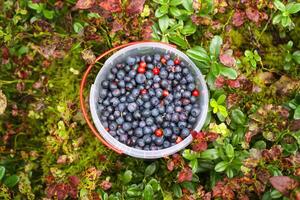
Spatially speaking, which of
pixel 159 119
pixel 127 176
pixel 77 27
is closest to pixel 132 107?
pixel 159 119

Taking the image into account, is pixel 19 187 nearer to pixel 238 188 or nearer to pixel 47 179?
pixel 47 179

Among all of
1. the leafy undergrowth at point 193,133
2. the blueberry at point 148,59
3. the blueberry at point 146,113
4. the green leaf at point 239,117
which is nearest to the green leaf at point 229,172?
the leafy undergrowth at point 193,133

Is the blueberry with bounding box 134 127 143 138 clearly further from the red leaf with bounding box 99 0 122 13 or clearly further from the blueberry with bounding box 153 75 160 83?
the red leaf with bounding box 99 0 122 13

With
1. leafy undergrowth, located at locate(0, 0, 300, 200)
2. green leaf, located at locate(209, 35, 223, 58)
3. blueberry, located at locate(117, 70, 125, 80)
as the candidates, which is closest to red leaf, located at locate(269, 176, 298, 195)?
leafy undergrowth, located at locate(0, 0, 300, 200)

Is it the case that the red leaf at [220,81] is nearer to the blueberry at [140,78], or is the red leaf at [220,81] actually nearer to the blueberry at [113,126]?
the blueberry at [140,78]

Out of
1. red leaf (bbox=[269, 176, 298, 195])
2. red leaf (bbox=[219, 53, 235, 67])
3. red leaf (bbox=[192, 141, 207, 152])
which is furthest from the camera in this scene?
red leaf (bbox=[219, 53, 235, 67])

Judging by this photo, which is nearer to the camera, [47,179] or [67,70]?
[47,179]

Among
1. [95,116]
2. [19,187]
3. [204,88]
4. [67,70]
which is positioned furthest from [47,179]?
[204,88]
